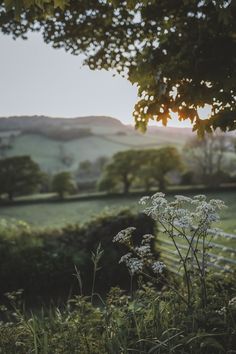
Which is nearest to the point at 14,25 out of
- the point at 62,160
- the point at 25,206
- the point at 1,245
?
Result: the point at 1,245

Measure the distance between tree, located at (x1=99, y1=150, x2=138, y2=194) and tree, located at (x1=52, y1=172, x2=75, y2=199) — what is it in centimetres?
319

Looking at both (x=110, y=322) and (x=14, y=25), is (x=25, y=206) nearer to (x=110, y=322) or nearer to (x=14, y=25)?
(x=14, y=25)

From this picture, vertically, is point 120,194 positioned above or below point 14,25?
below

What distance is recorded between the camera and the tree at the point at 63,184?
145ft

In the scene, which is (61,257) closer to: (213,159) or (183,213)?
(183,213)

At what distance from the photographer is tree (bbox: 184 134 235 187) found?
39.0 m

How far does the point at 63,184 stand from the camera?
44.9 meters

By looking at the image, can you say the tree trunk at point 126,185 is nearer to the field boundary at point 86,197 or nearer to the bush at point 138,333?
the field boundary at point 86,197

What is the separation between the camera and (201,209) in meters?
4.46

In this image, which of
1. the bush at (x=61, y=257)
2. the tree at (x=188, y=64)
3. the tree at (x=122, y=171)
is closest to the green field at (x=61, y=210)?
the tree at (x=122, y=171)

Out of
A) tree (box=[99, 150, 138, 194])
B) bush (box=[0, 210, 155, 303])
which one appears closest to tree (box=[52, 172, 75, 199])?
tree (box=[99, 150, 138, 194])

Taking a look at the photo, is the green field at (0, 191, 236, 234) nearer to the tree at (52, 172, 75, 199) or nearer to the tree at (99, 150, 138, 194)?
the tree at (52, 172, 75, 199)

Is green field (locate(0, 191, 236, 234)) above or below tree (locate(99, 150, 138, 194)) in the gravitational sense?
below

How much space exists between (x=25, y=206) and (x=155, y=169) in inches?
514
